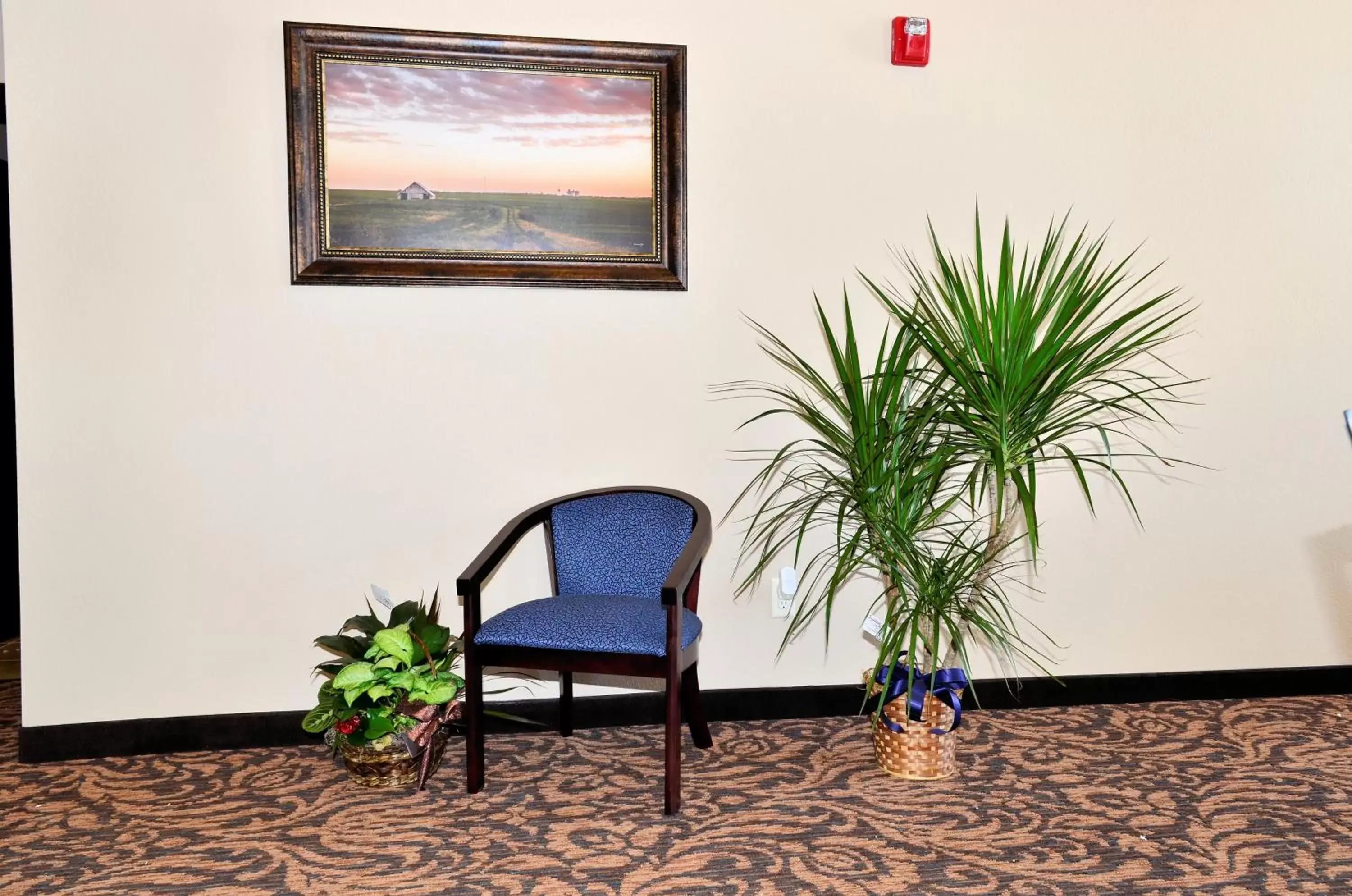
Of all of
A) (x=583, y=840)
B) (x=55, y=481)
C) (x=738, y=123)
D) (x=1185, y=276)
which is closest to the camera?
(x=583, y=840)

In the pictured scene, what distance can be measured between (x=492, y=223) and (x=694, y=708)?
1514 millimetres

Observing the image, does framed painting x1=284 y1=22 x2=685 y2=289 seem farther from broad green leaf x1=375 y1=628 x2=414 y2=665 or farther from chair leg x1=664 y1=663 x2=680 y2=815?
chair leg x1=664 y1=663 x2=680 y2=815

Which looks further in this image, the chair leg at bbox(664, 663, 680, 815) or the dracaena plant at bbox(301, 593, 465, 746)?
the dracaena plant at bbox(301, 593, 465, 746)

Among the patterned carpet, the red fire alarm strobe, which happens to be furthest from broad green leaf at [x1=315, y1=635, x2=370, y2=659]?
the red fire alarm strobe

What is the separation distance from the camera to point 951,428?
3000 mm

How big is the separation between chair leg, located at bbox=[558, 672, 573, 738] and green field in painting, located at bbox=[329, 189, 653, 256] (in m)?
1.26

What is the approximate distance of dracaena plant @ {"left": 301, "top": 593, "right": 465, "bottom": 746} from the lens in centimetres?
266

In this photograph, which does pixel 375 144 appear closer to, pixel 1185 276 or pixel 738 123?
pixel 738 123

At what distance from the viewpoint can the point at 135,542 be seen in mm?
2975

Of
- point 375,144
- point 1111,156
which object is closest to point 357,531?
point 375,144

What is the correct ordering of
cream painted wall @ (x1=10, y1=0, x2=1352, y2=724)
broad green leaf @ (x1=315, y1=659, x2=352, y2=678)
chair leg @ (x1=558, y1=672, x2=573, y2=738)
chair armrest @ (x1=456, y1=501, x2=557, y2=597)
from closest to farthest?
chair armrest @ (x1=456, y1=501, x2=557, y2=597) → broad green leaf @ (x1=315, y1=659, x2=352, y2=678) → cream painted wall @ (x1=10, y1=0, x2=1352, y2=724) → chair leg @ (x1=558, y1=672, x2=573, y2=738)

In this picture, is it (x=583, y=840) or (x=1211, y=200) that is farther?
(x=1211, y=200)

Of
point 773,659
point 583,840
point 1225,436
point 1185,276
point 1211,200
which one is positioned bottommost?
point 583,840

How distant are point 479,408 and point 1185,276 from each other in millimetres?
2277
